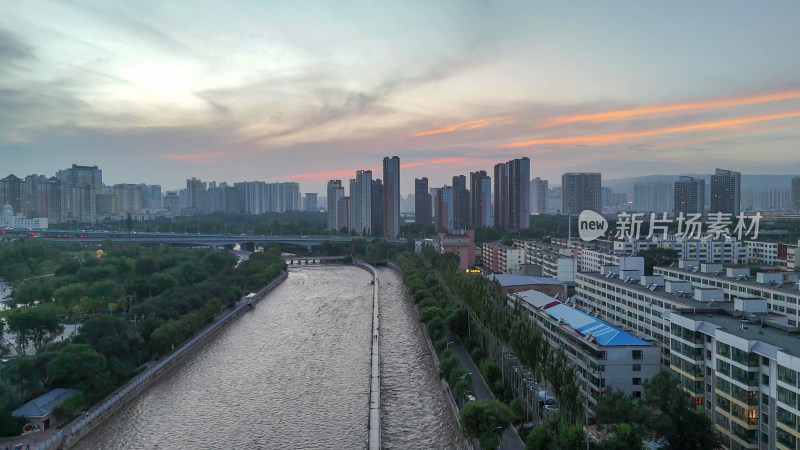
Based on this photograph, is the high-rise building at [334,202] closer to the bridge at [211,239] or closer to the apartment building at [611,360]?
the bridge at [211,239]

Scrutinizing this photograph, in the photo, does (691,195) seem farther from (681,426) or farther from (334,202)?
(681,426)

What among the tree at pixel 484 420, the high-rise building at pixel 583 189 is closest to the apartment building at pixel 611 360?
the tree at pixel 484 420

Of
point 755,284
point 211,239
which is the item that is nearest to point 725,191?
point 755,284

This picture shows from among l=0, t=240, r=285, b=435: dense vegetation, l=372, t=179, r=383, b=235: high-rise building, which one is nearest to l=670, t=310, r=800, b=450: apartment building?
l=0, t=240, r=285, b=435: dense vegetation

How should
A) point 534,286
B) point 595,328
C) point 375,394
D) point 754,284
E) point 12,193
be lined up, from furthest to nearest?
1. point 12,193
2. point 534,286
3. point 754,284
4. point 375,394
5. point 595,328

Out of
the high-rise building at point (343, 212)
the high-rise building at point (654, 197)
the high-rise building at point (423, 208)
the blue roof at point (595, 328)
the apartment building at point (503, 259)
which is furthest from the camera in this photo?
the high-rise building at point (654, 197)

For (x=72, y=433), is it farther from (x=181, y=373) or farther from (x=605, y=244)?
(x=605, y=244)
